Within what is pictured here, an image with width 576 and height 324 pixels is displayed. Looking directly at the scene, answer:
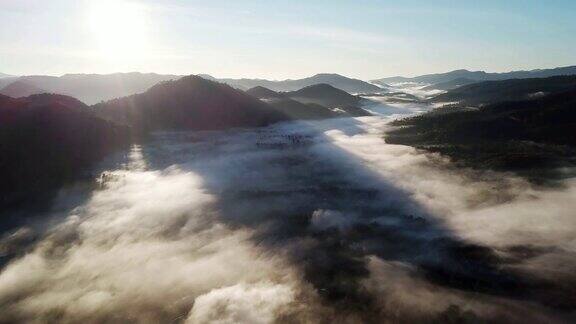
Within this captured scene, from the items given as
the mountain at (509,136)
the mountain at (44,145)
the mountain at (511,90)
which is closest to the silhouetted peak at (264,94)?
the mountain at (511,90)

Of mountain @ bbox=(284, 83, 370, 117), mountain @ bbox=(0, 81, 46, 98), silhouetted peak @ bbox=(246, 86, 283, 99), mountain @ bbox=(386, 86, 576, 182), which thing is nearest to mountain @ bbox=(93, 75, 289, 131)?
mountain @ bbox=(386, 86, 576, 182)

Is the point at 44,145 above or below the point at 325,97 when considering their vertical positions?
above

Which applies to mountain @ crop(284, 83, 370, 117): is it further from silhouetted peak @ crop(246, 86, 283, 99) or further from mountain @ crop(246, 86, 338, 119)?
mountain @ crop(246, 86, 338, 119)

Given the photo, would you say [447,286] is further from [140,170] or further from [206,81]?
[206,81]

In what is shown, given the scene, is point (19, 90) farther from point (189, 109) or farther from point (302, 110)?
point (189, 109)

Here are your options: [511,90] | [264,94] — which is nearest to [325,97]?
[264,94]

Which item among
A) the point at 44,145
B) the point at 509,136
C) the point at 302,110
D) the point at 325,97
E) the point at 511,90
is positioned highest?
the point at 44,145

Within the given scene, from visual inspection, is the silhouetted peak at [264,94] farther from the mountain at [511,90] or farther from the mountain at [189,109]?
the mountain at [511,90]
